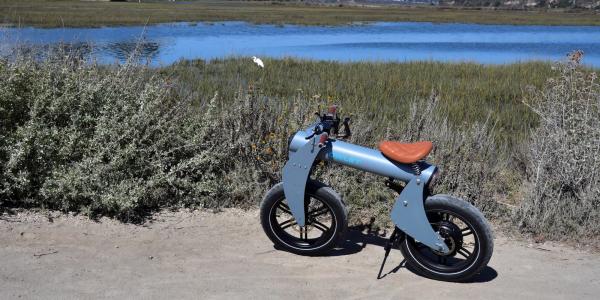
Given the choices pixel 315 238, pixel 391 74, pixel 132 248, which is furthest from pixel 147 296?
pixel 391 74

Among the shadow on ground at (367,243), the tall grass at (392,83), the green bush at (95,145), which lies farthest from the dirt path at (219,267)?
the tall grass at (392,83)

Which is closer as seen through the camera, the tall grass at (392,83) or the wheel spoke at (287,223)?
the wheel spoke at (287,223)

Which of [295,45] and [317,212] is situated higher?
[317,212]

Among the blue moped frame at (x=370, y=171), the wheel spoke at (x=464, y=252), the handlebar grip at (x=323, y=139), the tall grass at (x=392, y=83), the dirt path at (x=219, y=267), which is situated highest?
the handlebar grip at (x=323, y=139)

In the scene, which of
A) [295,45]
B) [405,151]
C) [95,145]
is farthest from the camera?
[295,45]

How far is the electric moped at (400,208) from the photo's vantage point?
4.23m

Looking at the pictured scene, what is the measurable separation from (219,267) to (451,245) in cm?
155

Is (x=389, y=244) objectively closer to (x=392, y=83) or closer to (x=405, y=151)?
(x=405, y=151)

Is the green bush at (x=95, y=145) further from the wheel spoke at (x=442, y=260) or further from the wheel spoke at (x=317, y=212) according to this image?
the wheel spoke at (x=442, y=260)

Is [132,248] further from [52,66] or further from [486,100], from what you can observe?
[486,100]

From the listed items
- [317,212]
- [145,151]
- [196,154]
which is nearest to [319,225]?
[317,212]

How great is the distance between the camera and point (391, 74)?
17047mm

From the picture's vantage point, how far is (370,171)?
14.5ft

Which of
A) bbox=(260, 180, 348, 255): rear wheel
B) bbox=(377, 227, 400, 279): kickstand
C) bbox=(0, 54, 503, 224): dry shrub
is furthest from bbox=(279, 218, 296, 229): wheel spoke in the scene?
bbox=(377, 227, 400, 279): kickstand
